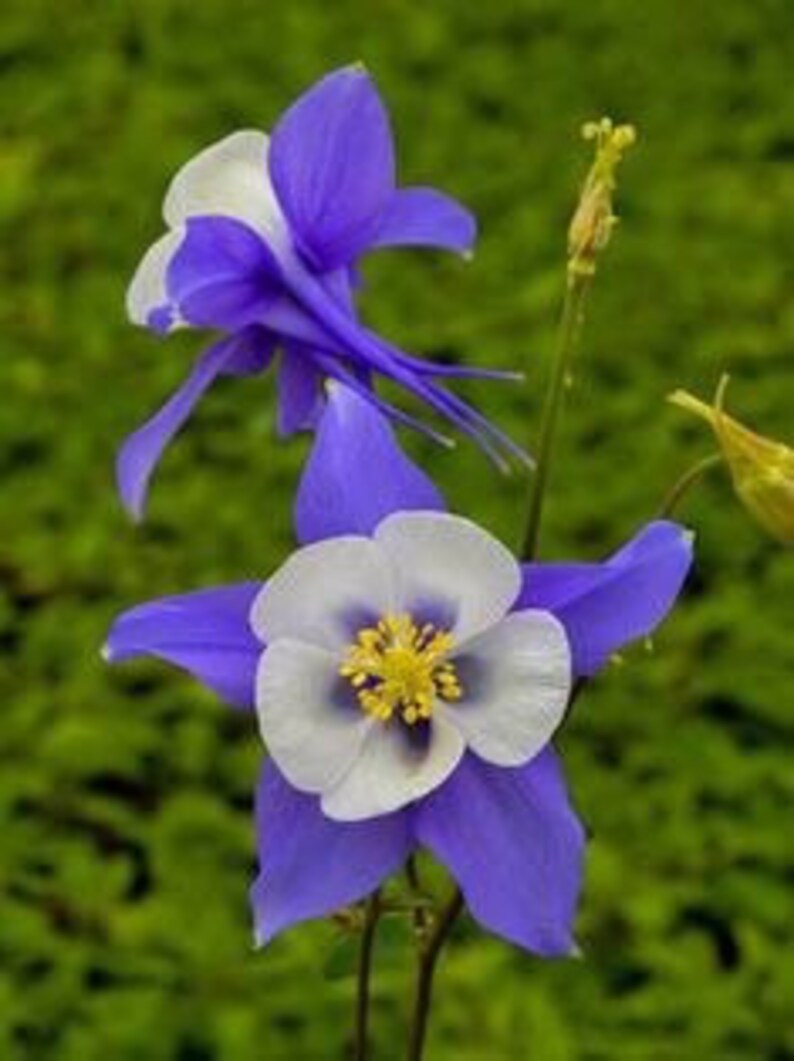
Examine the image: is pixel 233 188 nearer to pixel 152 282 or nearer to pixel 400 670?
pixel 152 282

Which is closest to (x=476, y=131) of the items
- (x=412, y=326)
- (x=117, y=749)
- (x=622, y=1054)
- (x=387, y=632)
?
(x=412, y=326)

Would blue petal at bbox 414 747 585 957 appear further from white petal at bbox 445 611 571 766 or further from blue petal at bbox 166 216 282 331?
blue petal at bbox 166 216 282 331

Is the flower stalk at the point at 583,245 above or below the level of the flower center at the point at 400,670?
above

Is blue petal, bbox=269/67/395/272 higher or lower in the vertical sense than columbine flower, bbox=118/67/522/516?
higher

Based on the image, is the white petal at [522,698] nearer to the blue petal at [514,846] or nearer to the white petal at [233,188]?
the blue petal at [514,846]

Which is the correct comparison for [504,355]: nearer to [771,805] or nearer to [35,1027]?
[771,805]

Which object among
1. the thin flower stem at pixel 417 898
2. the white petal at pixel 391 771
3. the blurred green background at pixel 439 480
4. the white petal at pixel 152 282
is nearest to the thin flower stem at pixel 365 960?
the thin flower stem at pixel 417 898

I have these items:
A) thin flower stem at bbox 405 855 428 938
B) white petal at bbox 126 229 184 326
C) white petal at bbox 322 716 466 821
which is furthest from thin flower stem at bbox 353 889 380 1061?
white petal at bbox 126 229 184 326
